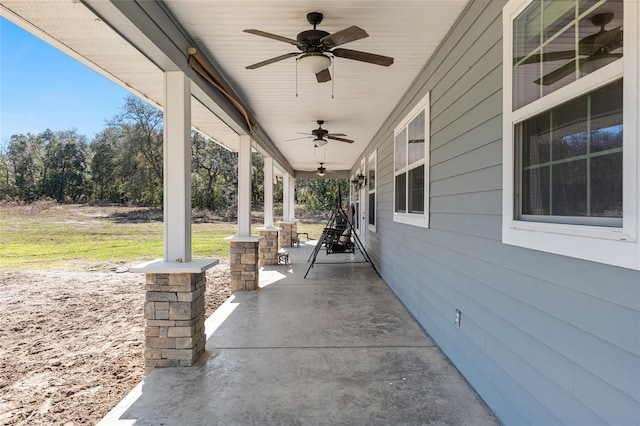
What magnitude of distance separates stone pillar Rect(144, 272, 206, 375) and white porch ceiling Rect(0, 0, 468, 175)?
2028 mm

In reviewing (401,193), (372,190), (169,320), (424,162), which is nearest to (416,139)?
(424,162)

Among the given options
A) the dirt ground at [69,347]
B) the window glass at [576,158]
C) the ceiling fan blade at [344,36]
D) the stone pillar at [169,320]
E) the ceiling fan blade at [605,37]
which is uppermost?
the ceiling fan blade at [344,36]

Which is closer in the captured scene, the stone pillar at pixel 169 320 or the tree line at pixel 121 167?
the stone pillar at pixel 169 320

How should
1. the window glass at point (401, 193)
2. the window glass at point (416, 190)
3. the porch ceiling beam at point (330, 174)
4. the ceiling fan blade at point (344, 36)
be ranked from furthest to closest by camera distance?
the porch ceiling beam at point (330, 174)
the window glass at point (401, 193)
the window glass at point (416, 190)
the ceiling fan blade at point (344, 36)

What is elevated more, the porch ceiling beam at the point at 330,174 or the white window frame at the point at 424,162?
the porch ceiling beam at the point at 330,174

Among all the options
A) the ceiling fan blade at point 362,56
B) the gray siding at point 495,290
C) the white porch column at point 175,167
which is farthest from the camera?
the white porch column at point 175,167

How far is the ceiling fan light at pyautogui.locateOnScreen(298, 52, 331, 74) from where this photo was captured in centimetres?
295

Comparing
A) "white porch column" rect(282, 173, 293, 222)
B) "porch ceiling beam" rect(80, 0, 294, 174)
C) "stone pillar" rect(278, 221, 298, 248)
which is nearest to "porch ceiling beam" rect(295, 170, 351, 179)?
"white porch column" rect(282, 173, 293, 222)

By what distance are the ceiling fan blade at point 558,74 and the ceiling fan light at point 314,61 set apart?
1.65m

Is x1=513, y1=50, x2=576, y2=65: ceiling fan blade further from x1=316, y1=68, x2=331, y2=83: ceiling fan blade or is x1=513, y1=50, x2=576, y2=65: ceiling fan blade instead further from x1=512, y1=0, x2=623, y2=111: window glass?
x1=316, y1=68, x2=331, y2=83: ceiling fan blade

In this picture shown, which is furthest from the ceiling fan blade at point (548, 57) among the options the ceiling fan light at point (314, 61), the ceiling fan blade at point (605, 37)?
the ceiling fan light at point (314, 61)

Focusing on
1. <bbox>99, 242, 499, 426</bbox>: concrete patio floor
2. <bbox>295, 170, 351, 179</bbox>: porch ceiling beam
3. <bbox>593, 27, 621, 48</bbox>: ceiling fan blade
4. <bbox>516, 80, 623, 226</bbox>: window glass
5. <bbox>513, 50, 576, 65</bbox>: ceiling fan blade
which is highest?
<bbox>295, 170, 351, 179</bbox>: porch ceiling beam

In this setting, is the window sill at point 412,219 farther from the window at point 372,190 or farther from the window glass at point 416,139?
the window at point 372,190

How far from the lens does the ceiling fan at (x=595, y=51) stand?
4.69ft
